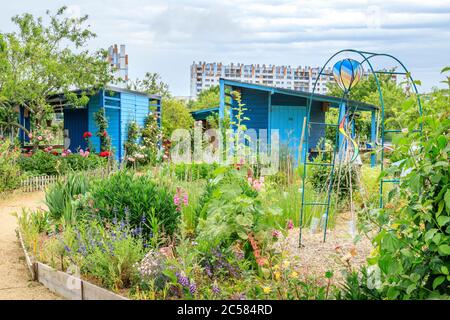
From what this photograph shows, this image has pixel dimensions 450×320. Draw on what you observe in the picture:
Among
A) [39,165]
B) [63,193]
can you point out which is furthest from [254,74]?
[63,193]

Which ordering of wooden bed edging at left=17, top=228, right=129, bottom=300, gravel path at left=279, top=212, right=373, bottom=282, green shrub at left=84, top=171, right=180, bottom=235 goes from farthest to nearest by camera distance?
green shrub at left=84, top=171, right=180, bottom=235 → gravel path at left=279, top=212, right=373, bottom=282 → wooden bed edging at left=17, top=228, right=129, bottom=300

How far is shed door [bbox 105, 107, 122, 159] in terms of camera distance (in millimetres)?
18922

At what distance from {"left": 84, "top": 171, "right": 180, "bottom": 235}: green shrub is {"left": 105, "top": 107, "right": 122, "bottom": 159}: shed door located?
12969mm

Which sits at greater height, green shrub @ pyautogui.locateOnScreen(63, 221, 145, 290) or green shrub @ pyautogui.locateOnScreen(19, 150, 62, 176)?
green shrub @ pyautogui.locateOnScreen(63, 221, 145, 290)

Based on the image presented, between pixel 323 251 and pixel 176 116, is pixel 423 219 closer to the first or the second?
pixel 323 251

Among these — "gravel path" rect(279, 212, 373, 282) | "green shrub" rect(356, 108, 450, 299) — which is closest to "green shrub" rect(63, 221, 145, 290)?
"gravel path" rect(279, 212, 373, 282)

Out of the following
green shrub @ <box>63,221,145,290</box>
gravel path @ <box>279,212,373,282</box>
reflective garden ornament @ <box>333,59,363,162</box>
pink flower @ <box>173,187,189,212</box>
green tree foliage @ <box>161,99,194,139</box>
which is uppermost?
reflective garden ornament @ <box>333,59,363,162</box>

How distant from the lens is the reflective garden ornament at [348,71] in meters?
6.14

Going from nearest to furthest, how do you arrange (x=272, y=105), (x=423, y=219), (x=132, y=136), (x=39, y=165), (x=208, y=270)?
(x=423, y=219)
(x=208, y=270)
(x=39, y=165)
(x=272, y=105)
(x=132, y=136)

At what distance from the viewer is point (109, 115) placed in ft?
64.0

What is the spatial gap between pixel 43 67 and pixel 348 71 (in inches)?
491

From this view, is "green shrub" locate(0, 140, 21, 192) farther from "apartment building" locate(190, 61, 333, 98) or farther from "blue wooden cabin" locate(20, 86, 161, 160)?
"apartment building" locate(190, 61, 333, 98)

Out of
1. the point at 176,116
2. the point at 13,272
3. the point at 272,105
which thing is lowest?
the point at 13,272

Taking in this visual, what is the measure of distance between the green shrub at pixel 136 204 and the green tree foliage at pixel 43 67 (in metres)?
10.4
